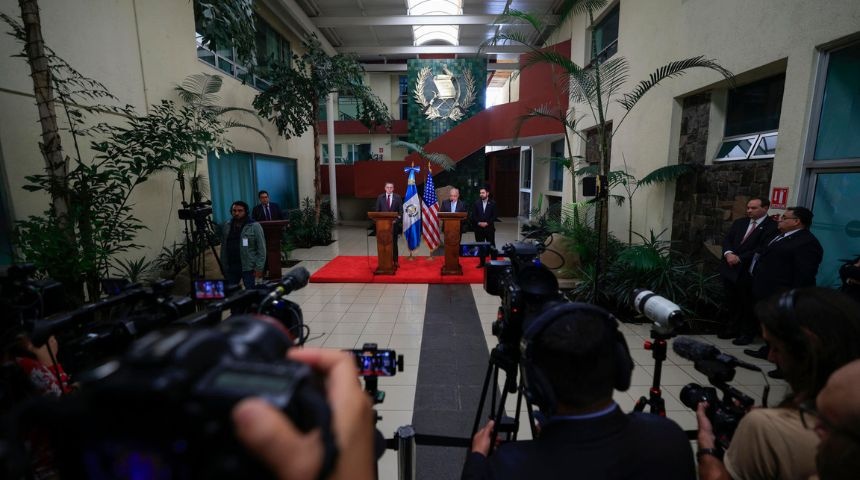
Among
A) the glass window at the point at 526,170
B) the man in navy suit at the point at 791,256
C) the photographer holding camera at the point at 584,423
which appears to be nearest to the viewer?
the photographer holding camera at the point at 584,423

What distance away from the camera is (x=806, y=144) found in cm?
314

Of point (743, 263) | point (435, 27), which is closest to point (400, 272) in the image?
point (743, 263)

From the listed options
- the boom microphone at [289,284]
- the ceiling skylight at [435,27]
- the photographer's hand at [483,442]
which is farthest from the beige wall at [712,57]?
the ceiling skylight at [435,27]

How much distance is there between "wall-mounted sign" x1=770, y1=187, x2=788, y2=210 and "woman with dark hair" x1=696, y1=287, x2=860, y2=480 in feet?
10.6

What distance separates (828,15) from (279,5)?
29.4 feet

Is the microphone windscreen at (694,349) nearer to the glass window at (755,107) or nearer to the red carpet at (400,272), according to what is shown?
the glass window at (755,107)

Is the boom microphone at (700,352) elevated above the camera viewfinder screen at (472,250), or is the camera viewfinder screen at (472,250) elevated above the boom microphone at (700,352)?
the camera viewfinder screen at (472,250)

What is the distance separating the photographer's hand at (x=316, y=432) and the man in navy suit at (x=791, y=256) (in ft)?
11.9

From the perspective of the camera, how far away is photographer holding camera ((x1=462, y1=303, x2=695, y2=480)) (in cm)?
82

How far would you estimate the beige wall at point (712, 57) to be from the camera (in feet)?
10.1

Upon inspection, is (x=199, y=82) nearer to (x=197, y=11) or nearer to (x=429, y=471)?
(x=197, y=11)

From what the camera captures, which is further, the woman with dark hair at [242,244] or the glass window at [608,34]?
the glass window at [608,34]

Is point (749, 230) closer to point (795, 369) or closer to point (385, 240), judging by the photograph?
point (795, 369)

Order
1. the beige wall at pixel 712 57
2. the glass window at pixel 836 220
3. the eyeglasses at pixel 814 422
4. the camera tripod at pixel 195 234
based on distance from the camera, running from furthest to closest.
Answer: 1. the camera tripod at pixel 195 234
2. the beige wall at pixel 712 57
3. the glass window at pixel 836 220
4. the eyeglasses at pixel 814 422
